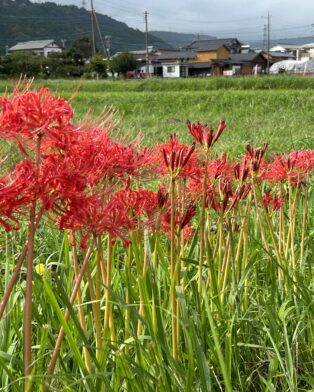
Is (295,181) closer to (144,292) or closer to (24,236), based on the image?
(144,292)

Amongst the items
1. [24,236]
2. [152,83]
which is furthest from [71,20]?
[24,236]

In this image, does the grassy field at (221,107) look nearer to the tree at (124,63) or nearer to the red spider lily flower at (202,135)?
the red spider lily flower at (202,135)

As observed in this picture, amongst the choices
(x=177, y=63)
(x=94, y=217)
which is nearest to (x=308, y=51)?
(x=177, y=63)

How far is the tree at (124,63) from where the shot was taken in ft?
173

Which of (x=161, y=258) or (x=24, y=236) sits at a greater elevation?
(x=161, y=258)

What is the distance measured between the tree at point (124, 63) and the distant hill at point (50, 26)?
39985 millimetres

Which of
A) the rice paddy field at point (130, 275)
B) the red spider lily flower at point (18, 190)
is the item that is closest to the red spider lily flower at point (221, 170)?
the rice paddy field at point (130, 275)

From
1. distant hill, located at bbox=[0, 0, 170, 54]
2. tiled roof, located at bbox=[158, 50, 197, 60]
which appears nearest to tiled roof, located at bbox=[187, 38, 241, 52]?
tiled roof, located at bbox=[158, 50, 197, 60]

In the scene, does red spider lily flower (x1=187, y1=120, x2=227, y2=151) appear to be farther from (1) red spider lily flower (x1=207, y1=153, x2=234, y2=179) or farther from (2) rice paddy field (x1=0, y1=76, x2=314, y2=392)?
(1) red spider lily flower (x1=207, y1=153, x2=234, y2=179)

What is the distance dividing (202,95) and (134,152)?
47.7 feet

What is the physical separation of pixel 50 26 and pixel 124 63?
191 feet

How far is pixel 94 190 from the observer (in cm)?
100

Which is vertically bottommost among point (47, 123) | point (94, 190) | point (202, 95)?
point (202, 95)

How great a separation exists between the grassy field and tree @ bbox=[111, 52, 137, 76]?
102ft
